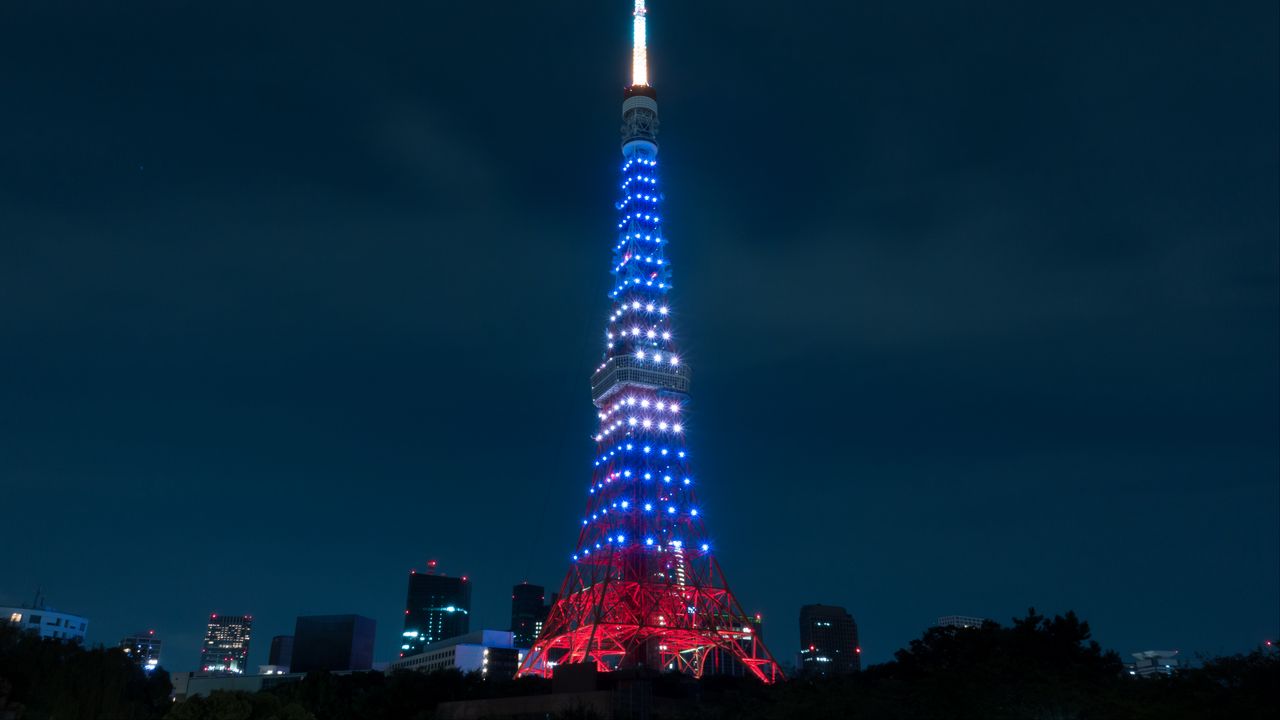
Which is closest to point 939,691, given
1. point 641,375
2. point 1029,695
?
point 1029,695

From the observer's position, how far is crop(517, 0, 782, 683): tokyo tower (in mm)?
104000

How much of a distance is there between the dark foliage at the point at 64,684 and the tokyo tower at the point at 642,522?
46.4 metres

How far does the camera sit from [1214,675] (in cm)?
4728

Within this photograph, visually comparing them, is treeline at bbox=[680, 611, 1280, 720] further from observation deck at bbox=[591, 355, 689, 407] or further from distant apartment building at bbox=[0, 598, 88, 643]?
distant apartment building at bbox=[0, 598, 88, 643]

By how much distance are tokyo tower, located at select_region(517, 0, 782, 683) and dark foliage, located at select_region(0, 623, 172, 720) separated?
46.4 meters

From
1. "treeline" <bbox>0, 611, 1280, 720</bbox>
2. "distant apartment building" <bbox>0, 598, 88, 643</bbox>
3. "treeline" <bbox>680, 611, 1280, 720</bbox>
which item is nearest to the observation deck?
"treeline" <bbox>0, 611, 1280, 720</bbox>

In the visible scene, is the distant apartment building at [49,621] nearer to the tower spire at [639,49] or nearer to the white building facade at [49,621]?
the white building facade at [49,621]

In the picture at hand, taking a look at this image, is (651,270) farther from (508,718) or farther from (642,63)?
(508,718)

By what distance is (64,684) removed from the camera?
55.2 m

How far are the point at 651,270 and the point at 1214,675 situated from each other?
86284 millimetres

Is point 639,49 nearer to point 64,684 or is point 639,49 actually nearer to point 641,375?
point 641,375

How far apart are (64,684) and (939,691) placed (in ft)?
159

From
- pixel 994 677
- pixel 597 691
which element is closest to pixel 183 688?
pixel 597 691

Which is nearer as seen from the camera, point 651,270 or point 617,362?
point 617,362
